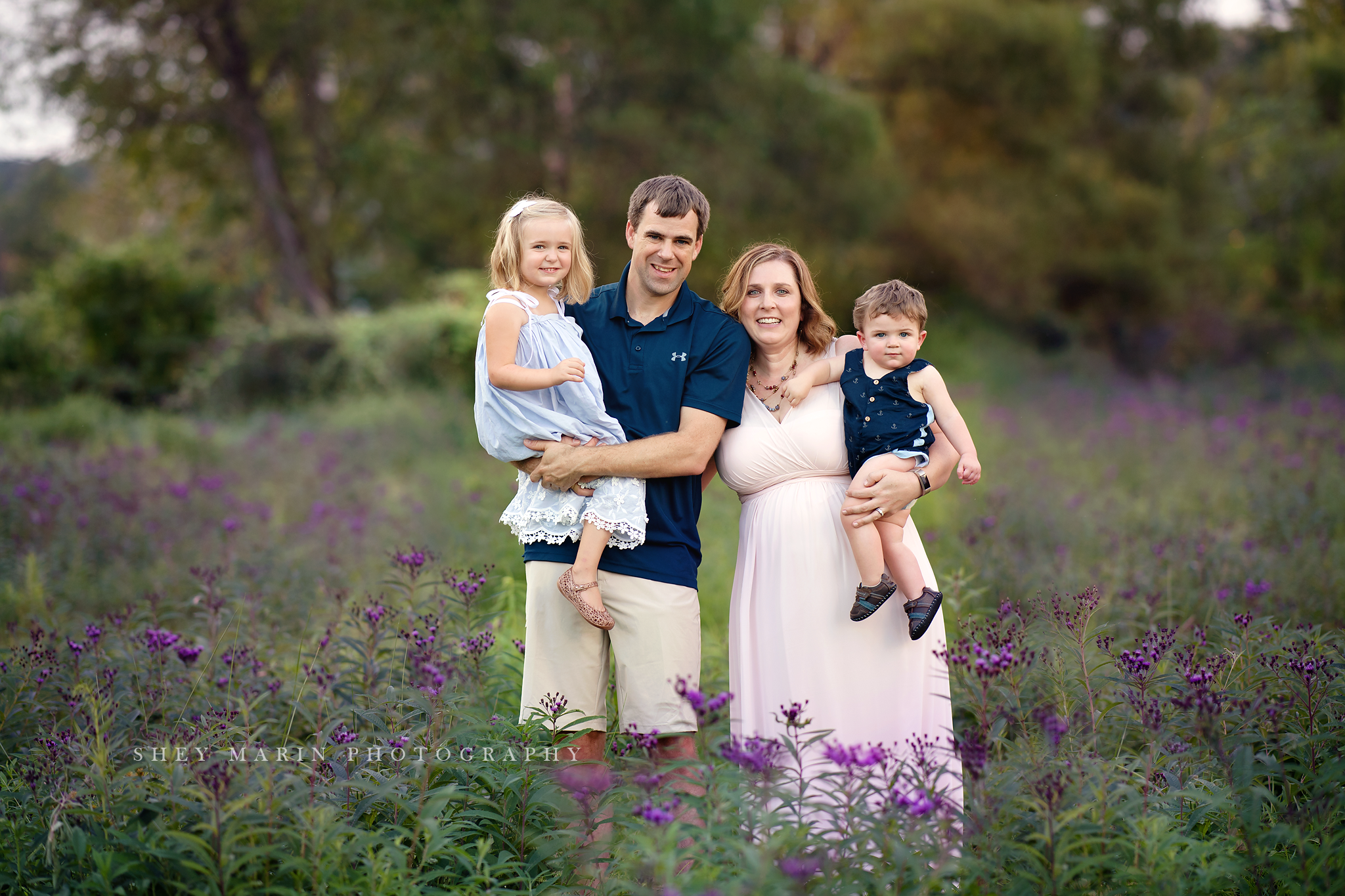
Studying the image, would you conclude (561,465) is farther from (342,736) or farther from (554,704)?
(342,736)

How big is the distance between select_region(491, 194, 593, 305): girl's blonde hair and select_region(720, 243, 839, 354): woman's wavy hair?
0.51 meters

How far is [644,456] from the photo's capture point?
10.3ft

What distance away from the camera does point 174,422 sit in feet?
40.7

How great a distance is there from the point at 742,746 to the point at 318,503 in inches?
242

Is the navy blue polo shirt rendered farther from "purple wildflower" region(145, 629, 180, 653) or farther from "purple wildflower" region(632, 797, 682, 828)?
"purple wildflower" region(145, 629, 180, 653)

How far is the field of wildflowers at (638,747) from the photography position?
2416 millimetres

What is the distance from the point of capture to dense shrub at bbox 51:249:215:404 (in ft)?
57.3

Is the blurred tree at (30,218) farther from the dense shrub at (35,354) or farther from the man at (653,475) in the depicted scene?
the man at (653,475)

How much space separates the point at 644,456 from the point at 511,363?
534 millimetres

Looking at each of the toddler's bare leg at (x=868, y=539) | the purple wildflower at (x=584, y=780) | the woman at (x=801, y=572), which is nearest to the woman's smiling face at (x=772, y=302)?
the woman at (x=801, y=572)

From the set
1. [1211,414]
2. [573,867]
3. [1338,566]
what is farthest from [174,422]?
[1211,414]

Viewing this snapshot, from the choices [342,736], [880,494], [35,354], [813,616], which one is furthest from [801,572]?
[35,354]

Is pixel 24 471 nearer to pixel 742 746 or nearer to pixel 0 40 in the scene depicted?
pixel 742 746

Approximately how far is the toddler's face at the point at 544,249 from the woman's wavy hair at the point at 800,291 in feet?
1.87
